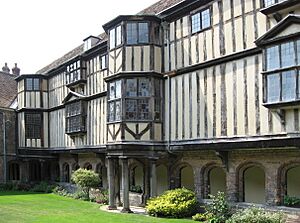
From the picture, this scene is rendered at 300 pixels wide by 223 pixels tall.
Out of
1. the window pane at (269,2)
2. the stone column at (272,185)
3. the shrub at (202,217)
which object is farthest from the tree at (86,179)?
the window pane at (269,2)

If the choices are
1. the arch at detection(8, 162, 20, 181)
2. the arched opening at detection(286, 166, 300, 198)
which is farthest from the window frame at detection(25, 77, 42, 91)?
the arched opening at detection(286, 166, 300, 198)

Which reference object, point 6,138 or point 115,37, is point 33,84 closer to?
point 6,138

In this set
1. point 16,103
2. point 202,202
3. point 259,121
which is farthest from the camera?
point 16,103

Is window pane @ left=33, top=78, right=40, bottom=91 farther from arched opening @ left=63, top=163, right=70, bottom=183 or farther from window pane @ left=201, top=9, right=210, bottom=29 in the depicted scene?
window pane @ left=201, top=9, right=210, bottom=29

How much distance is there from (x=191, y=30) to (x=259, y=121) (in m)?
5.09

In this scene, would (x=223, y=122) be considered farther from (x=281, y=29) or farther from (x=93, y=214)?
(x=93, y=214)

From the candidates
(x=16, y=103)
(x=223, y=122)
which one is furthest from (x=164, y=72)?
(x=16, y=103)

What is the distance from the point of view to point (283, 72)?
41.0 feet

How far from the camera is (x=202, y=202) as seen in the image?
54.0 ft

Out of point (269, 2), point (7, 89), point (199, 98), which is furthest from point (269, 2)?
point (7, 89)

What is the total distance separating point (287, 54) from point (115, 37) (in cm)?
857

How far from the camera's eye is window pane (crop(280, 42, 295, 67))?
1228 centimetres

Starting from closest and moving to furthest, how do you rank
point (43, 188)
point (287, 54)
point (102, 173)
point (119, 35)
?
point (287, 54) → point (119, 35) → point (102, 173) → point (43, 188)

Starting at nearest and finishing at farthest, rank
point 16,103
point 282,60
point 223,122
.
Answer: point 282,60, point 223,122, point 16,103
